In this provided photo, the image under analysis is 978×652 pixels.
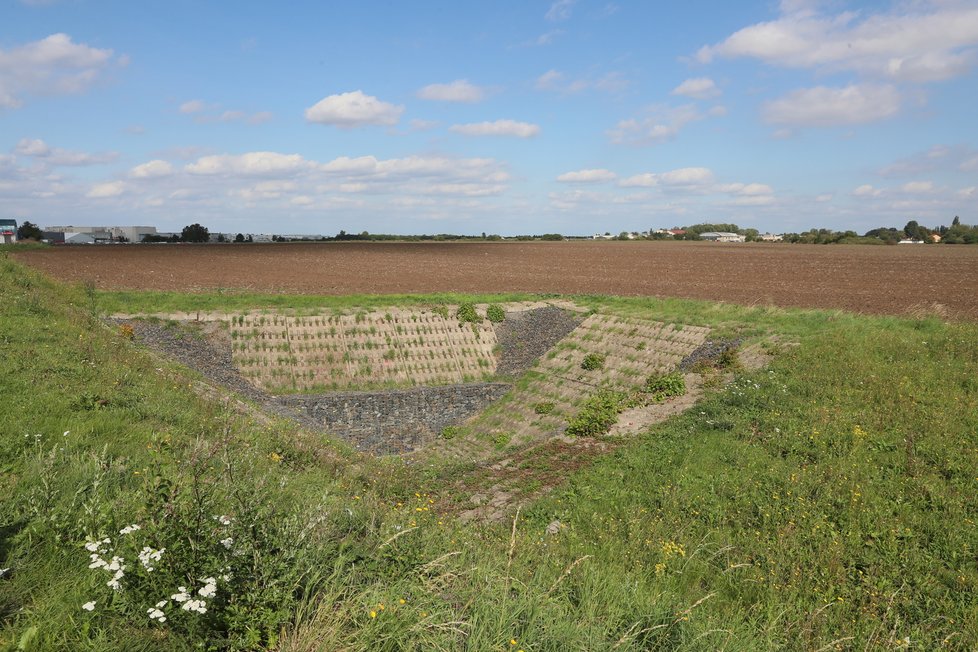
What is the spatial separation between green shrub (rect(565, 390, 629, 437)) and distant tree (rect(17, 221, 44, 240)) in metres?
117

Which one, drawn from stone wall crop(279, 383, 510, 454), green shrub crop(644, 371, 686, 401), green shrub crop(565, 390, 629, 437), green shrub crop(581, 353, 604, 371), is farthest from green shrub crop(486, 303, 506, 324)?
green shrub crop(565, 390, 629, 437)

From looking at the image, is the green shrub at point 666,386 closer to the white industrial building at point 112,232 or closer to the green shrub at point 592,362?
the green shrub at point 592,362

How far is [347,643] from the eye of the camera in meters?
4.70

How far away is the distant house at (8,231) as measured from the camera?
3387 inches

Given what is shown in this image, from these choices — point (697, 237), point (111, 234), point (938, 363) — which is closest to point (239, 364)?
point (938, 363)

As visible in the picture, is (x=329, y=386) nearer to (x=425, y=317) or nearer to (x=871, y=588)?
(x=425, y=317)

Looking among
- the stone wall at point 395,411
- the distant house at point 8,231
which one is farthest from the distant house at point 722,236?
the distant house at point 8,231

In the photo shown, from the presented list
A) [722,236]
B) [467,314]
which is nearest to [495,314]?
[467,314]

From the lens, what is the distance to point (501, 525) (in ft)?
38.5

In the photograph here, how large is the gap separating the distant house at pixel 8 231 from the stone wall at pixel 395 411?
281 ft

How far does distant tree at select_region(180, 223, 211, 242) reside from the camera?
11869 cm

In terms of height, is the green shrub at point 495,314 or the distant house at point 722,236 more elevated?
the distant house at point 722,236

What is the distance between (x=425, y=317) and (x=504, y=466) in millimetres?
14555

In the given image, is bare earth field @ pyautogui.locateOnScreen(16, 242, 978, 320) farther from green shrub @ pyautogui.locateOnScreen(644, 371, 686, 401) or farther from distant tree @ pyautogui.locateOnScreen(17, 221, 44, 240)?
distant tree @ pyautogui.locateOnScreen(17, 221, 44, 240)
